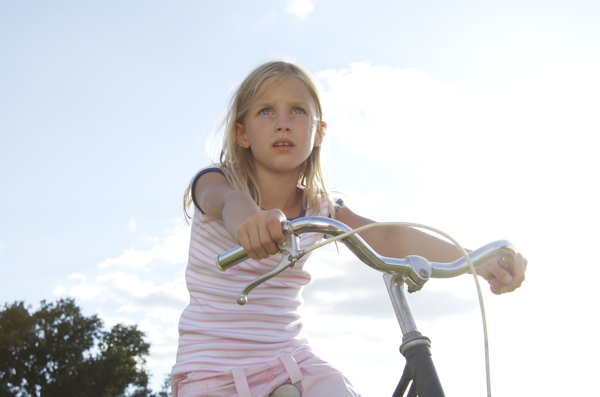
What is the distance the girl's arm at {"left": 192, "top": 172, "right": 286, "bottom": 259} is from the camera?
6.52 ft

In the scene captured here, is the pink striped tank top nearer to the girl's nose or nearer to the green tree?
the girl's nose

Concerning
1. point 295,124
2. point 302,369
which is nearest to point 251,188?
point 295,124

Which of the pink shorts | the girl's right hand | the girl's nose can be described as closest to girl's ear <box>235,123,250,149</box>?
the girl's nose

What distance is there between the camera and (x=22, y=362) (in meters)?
48.0

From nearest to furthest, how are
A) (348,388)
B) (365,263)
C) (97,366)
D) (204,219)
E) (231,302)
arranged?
(365,263)
(348,388)
(231,302)
(204,219)
(97,366)

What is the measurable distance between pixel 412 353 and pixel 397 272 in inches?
10.0

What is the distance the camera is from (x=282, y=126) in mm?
3723

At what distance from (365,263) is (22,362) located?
51.5 metres

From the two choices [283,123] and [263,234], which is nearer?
[263,234]

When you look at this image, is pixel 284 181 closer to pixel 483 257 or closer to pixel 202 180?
pixel 202 180

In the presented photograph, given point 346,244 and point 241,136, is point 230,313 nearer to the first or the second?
point 241,136

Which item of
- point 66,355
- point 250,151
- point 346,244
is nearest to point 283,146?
point 250,151

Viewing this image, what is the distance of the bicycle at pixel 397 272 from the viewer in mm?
1915

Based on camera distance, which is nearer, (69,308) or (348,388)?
(348,388)
